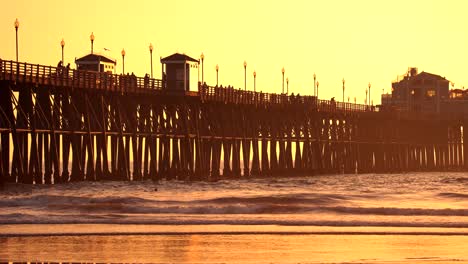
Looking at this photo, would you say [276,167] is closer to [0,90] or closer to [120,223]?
[0,90]

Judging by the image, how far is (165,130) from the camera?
7550 cm

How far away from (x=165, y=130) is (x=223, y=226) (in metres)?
36.5

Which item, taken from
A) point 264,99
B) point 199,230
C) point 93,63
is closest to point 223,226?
point 199,230

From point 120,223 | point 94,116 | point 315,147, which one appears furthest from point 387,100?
point 120,223

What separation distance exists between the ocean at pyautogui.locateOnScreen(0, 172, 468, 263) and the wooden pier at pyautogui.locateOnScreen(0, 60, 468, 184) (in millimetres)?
2550

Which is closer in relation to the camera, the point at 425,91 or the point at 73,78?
the point at 73,78

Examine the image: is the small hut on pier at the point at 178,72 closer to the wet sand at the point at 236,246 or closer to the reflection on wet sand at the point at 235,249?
the wet sand at the point at 236,246

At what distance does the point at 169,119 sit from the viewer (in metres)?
76.4

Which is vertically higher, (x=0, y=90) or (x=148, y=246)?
(x=0, y=90)

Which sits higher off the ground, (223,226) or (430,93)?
(430,93)

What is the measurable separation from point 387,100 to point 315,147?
54045 millimetres

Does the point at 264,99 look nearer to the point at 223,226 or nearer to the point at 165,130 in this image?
the point at 165,130

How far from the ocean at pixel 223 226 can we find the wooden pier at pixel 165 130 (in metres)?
2.55

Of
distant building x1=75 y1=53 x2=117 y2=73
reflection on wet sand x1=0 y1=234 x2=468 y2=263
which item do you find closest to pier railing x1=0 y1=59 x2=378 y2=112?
distant building x1=75 y1=53 x2=117 y2=73
